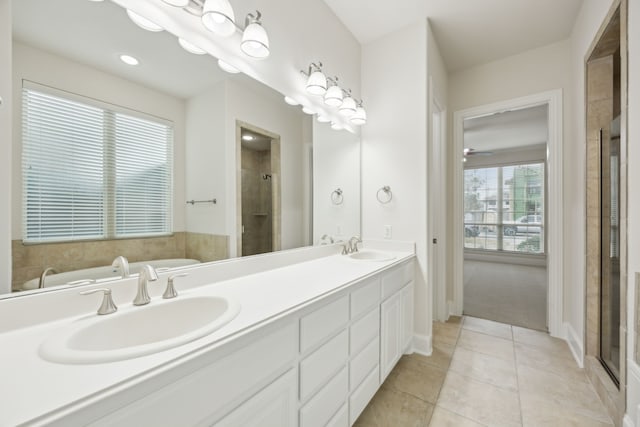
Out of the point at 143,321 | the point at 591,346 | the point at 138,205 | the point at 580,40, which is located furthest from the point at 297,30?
the point at 591,346

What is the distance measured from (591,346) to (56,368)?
115 inches

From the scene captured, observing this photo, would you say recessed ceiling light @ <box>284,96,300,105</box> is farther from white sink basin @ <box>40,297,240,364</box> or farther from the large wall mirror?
white sink basin @ <box>40,297,240,364</box>

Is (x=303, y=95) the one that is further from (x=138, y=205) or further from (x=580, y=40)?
(x=580, y=40)

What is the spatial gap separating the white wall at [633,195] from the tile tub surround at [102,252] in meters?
2.01

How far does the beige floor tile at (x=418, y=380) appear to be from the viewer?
171cm

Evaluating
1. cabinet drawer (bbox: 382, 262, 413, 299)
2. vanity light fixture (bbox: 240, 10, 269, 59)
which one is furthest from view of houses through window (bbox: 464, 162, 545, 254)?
vanity light fixture (bbox: 240, 10, 269, 59)

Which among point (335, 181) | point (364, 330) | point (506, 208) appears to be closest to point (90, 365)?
point (364, 330)

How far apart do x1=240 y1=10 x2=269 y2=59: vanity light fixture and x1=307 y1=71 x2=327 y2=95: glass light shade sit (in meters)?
0.47

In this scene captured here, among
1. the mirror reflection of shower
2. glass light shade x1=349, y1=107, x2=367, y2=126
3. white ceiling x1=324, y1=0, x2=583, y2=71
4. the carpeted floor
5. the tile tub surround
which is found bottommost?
the carpeted floor

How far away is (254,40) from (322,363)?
1534mm

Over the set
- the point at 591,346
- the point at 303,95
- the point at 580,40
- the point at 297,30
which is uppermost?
the point at 580,40

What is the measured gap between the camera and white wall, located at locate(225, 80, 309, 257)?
1.42 meters

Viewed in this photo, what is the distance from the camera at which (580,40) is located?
2.14 meters

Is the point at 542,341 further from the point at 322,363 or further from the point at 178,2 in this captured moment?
the point at 178,2
